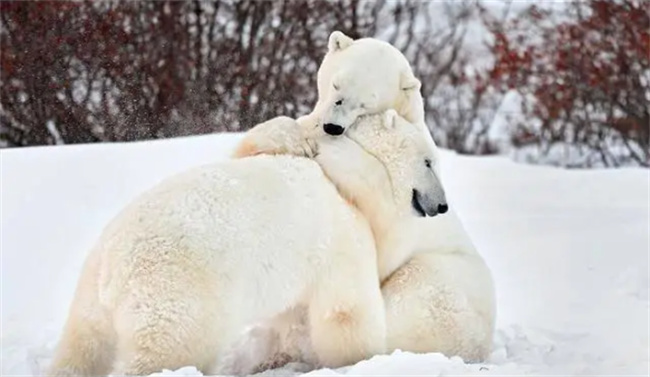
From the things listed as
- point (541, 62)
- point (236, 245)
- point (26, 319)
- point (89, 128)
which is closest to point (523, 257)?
point (26, 319)

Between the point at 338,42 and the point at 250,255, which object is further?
the point at 338,42

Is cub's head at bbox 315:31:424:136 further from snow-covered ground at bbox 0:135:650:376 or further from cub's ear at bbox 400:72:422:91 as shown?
snow-covered ground at bbox 0:135:650:376

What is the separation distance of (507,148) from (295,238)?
32.0 ft

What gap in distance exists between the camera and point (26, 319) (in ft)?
14.9

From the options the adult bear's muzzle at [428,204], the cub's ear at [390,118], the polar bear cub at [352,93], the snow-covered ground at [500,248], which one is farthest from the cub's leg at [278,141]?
the snow-covered ground at [500,248]

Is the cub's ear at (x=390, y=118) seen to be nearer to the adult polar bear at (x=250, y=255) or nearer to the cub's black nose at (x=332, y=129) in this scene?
the adult polar bear at (x=250, y=255)

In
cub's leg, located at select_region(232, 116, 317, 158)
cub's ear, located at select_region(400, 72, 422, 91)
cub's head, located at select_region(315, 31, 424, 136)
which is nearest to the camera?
cub's leg, located at select_region(232, 116, 317, 158)

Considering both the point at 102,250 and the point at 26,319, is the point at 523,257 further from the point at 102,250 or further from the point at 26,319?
the point at 102,250

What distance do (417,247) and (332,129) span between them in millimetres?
490

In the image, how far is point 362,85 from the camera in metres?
3.97

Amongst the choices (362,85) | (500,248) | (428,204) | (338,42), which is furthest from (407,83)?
(500,248)

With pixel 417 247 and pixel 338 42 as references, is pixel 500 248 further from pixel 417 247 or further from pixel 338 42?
pixel 338 42

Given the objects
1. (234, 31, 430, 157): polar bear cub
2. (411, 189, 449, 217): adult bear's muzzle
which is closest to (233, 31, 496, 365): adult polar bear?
(234, 31, 430, 157): polar bear cub

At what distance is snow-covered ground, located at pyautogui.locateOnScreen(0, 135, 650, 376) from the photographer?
4129mm
